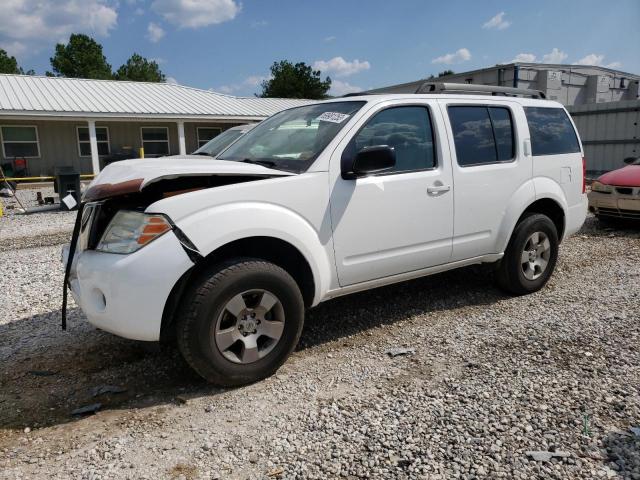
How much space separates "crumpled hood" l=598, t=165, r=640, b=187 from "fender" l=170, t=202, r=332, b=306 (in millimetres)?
6820

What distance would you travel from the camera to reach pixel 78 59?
202 feet

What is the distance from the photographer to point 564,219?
5.21 m

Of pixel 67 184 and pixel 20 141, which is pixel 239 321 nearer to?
pixel 67 184

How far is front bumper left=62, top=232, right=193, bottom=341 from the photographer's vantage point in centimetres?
289

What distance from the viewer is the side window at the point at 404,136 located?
12.5 ft

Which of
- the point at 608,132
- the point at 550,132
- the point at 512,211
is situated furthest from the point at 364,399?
the point at 608,132

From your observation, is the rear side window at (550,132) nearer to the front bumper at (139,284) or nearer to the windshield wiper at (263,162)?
the windshield wiper at (263,162)

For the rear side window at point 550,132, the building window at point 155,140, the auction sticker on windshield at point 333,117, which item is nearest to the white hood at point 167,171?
the auction sticker on windshield at point 333,117

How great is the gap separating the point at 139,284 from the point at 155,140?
72.5 feet

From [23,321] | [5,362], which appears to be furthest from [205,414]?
[23,321]

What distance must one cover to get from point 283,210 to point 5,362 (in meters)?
2.47

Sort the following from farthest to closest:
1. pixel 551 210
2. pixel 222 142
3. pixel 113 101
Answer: pixel 113 101 → pixel 222 142 → pixel 551 210

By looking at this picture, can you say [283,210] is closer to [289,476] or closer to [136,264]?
[136,264]

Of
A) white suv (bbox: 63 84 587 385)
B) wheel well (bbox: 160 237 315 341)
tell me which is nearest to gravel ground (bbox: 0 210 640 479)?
white suv (bbox: 63 84 587 385)
